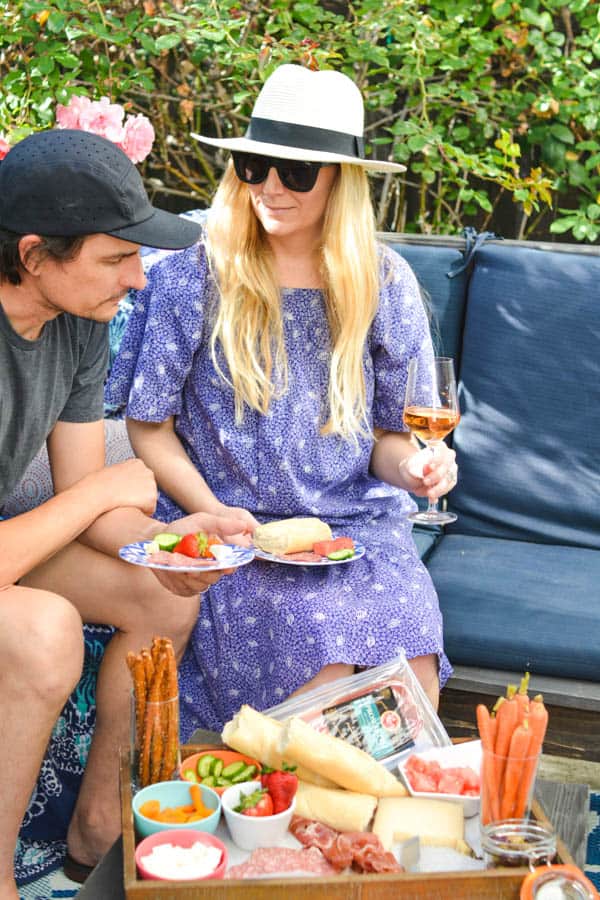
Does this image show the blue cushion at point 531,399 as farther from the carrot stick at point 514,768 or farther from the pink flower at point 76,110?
the carrot stick at point 514,768

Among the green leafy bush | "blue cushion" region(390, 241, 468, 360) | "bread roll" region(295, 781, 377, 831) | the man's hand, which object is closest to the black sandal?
the man's hand

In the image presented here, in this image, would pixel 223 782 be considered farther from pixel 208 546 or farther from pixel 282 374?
pixel 282 374

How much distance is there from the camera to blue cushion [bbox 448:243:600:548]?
3.22m

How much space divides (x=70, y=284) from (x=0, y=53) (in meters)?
2.86

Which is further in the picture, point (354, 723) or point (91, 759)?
point (91, 759)

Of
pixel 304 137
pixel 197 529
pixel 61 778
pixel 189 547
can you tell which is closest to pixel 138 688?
pixel 189 547

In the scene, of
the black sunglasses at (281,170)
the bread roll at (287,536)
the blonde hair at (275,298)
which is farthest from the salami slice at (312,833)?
the black sunglasses at (281,170)

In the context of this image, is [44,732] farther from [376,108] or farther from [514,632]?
[376,108]

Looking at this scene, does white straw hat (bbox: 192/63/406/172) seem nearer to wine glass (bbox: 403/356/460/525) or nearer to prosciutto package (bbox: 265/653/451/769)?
Result: wine glass (bbox: 403/356/460/525)

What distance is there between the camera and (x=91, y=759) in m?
2.45

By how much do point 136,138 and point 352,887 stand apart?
2421mm

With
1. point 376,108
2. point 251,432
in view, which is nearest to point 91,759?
point 251,432

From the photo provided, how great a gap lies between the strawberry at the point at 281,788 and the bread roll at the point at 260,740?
6cm

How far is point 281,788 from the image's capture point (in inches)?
63.6
